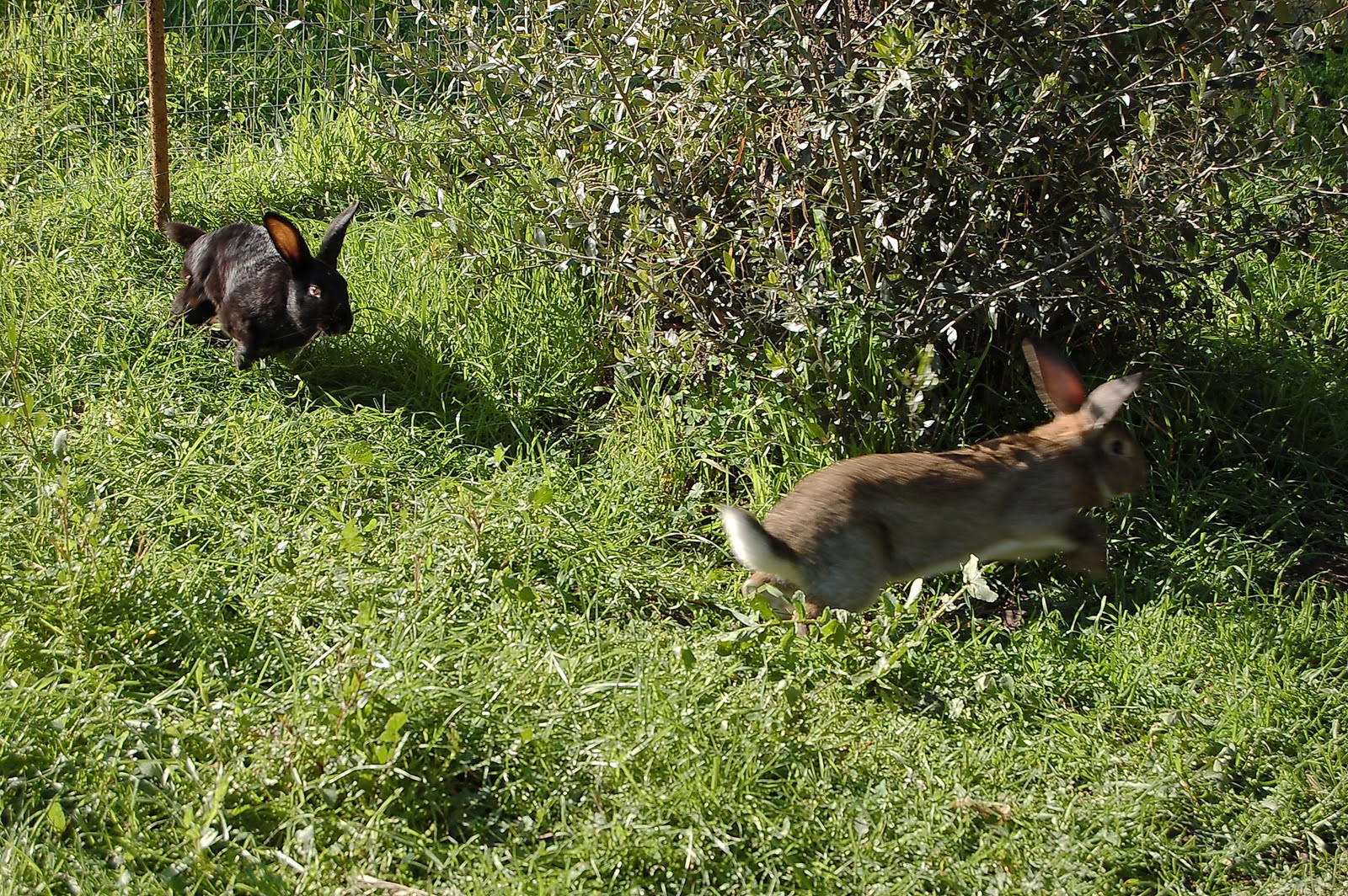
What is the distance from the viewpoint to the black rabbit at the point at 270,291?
5102mm

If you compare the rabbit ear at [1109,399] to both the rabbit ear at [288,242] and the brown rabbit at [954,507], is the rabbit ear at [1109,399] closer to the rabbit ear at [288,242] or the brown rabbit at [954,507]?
the brown rabbit at [954,507]

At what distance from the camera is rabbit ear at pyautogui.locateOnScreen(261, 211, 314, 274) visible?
5.02m

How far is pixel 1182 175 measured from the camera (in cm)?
431

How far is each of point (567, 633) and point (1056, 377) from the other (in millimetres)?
1934

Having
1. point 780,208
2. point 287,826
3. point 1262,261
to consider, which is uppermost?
point 780,208

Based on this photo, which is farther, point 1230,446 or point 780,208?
point 1230,446

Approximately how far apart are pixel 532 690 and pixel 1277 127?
282 cm

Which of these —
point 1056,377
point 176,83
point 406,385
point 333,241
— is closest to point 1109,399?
point 1056,377

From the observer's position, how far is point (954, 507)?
4062 mm

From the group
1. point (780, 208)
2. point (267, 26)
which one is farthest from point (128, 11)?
point (780, 208)

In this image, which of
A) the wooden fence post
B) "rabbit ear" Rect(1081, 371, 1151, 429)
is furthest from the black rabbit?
"rabbit ear" Rect(1081, 371, 1151, 429)

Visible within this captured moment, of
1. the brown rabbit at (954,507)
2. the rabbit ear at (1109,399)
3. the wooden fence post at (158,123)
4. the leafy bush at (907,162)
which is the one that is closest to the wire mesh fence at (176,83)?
the wooden fence post at (158,123)

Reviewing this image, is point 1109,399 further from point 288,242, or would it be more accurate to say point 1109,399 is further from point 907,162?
point 288,242

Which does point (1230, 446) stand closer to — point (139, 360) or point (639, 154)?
point (639, 154)
